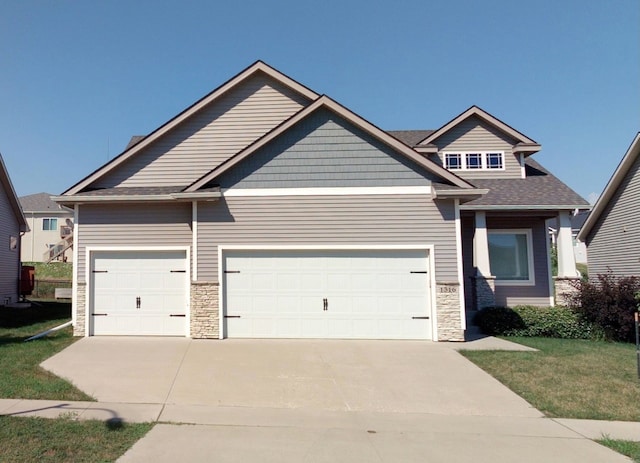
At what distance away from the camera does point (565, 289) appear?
551 inches

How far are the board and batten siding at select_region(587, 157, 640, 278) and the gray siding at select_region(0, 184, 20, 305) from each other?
23263mm

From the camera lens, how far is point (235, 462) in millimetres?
4574

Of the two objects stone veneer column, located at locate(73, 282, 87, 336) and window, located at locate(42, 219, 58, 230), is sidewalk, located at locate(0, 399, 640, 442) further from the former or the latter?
window, located at locate(42, 219, 58, 230)

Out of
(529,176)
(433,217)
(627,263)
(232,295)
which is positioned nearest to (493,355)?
(433,217)

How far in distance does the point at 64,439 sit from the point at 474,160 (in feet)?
49.0

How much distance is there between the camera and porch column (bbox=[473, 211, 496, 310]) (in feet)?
43.9

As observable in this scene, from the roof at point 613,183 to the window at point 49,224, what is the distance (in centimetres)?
3980

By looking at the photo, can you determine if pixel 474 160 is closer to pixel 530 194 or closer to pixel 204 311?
pixel 530 194

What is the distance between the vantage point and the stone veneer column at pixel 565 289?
44.6 ft

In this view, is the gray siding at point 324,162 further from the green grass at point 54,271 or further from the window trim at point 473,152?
the green grass at point 54,271

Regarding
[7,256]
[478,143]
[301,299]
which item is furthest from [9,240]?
[478,143]

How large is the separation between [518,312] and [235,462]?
34.7 feet

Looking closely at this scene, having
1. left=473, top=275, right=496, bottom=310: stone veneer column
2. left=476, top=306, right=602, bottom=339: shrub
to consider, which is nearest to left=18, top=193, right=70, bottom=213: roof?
left=473, top=275, right=496, bottom=310: stone veneer column

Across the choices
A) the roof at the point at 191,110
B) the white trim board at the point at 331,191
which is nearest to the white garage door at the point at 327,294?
the white trim board at the point at 331,191
